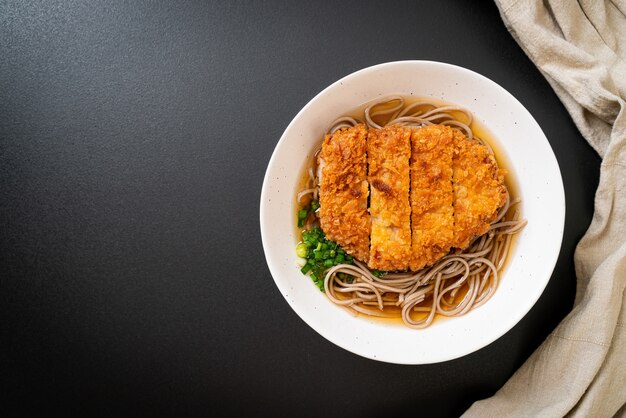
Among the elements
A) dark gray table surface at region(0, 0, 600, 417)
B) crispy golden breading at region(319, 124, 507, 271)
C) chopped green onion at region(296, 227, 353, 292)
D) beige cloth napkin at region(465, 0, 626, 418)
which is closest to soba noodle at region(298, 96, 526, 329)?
chopped green onion at region(296, 227, 353, 292)

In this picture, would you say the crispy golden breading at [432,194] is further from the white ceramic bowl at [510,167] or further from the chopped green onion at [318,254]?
the chopped green onion at [318,254]

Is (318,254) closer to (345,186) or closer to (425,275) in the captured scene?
(345,186)

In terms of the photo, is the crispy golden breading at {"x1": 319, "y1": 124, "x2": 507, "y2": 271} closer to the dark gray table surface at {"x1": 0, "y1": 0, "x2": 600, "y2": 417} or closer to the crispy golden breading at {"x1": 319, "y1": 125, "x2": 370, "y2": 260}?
the crispy golden breading at {"x1": 319, "y1": 125, "x2": 370, "y2": 260}

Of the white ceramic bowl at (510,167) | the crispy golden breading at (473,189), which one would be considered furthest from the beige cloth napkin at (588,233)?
the crispy golden breading at (473,189)

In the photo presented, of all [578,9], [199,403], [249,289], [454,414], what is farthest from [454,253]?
[199,403]

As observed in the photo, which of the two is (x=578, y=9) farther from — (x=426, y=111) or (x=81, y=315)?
(x=81, y=315)

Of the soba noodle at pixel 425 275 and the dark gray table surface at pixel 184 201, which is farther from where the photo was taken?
the dark gray table surface at pixel 184 201
